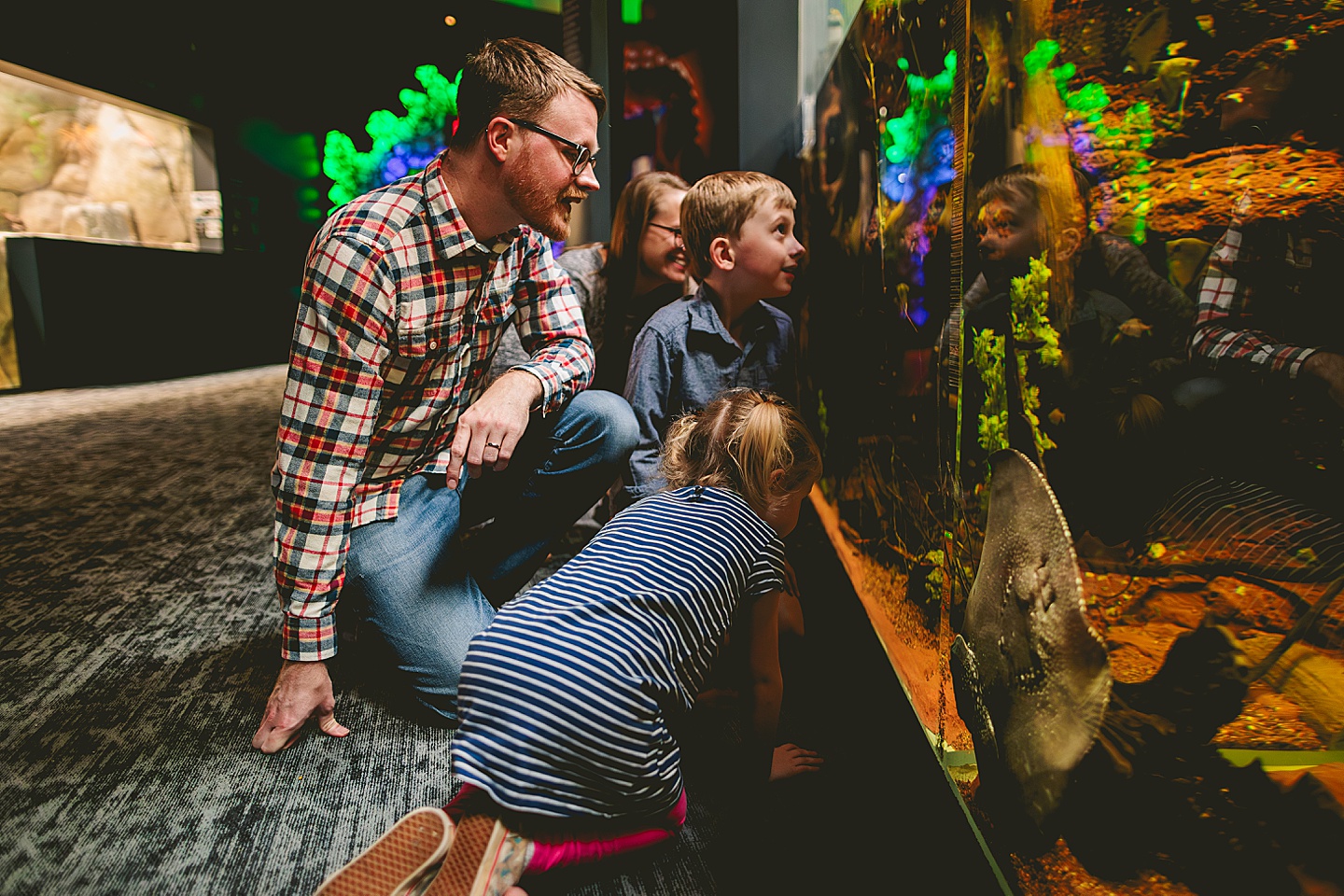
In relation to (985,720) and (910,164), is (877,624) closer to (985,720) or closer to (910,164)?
(985,720)

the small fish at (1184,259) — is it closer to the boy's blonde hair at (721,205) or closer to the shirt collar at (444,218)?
the shirt collar at (444,218)

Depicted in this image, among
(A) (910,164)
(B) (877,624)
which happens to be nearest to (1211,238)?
(A) (910,164)

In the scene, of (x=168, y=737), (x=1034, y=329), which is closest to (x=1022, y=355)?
(x=1034, y=329)

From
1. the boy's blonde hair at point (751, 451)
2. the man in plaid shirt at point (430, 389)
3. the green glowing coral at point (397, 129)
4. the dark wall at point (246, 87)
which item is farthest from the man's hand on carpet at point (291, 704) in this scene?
the dark wall at point (246, 87)

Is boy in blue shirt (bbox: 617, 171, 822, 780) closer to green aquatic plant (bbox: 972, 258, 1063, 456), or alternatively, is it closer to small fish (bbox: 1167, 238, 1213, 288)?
green aquatic plant (bbox: 972, 258, 1063, 456)

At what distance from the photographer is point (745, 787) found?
1.10 metres

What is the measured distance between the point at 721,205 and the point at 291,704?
136 cm

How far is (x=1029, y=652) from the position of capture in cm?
Answer: 72

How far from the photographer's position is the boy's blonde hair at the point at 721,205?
182cm

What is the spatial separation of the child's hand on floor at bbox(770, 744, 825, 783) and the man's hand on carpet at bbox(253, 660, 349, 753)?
704mm

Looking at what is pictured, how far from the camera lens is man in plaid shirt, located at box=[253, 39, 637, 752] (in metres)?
1.19

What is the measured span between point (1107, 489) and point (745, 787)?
0.70 metres

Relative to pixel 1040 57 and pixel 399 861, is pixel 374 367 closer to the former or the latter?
pixel 399 861

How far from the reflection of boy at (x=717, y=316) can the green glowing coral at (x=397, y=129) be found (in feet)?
11.3
